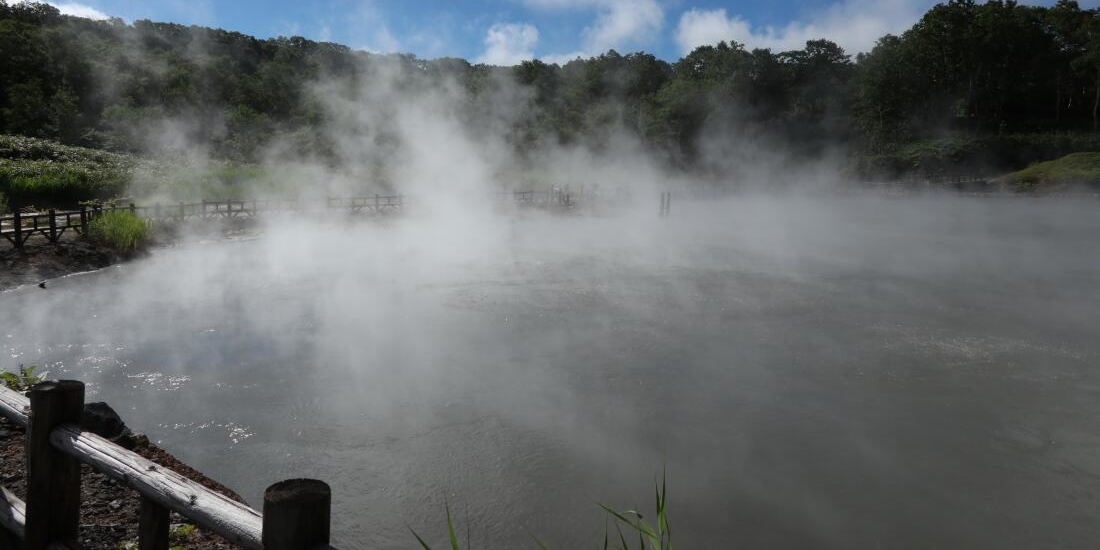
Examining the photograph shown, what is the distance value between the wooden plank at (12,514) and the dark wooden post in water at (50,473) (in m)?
0.18

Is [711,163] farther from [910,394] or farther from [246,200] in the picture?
[910,394]

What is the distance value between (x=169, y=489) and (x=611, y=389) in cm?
590

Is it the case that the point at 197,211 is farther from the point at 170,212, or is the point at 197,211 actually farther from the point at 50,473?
the point at 50,473

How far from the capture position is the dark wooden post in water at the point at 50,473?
255cm

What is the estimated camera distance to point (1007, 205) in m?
35.3

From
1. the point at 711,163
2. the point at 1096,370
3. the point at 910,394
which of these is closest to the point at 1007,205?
the point at 711,163

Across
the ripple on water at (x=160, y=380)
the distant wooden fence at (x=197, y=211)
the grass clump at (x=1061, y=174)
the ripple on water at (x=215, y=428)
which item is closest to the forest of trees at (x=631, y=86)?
the grass clump at (x=1061, y=174)

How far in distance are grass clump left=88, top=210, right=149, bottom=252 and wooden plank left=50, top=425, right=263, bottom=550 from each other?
15.2 meters

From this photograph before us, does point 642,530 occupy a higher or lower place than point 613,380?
higher

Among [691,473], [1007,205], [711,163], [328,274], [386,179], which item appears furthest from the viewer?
[711,163]

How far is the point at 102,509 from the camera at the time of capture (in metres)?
3.93

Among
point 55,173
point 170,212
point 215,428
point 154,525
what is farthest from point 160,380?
point 55,173

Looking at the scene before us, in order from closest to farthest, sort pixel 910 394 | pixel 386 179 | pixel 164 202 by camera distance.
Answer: pixel 910 394
pixel 164 202
pixel 386 179

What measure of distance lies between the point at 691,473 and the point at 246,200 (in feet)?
67.8
